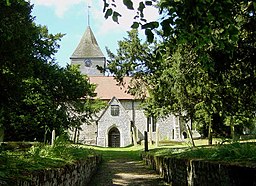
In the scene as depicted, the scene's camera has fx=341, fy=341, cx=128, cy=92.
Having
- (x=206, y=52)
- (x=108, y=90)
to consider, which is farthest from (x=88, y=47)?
(x=206, y=52)

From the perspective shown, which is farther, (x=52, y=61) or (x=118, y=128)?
(x=118, y=128)

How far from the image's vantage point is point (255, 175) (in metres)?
4.02

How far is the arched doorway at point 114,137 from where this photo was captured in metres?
49.7

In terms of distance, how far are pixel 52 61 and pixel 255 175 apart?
31.5 m

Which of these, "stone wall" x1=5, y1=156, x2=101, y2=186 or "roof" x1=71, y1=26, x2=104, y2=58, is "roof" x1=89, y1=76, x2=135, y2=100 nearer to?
"roof" x1=71, y1=26, x2=104, y2=58

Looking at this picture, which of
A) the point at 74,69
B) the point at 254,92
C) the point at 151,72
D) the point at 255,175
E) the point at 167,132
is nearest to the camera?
the point at 255,175

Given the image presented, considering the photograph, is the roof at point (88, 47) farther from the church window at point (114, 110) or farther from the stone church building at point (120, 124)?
the church window at point (114, 110)

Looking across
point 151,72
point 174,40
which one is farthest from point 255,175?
point 151,72

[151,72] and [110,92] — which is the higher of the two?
[110,92]

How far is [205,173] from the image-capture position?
6.15 meters

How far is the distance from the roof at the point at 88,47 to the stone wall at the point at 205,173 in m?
59.2

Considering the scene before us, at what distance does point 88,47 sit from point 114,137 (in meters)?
26.5

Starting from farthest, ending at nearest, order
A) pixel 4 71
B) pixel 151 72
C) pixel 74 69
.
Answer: pixel 74 69 < pixel 4 71 < pixel 151 72

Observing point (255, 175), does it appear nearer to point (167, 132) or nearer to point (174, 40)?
point (174, 40)
